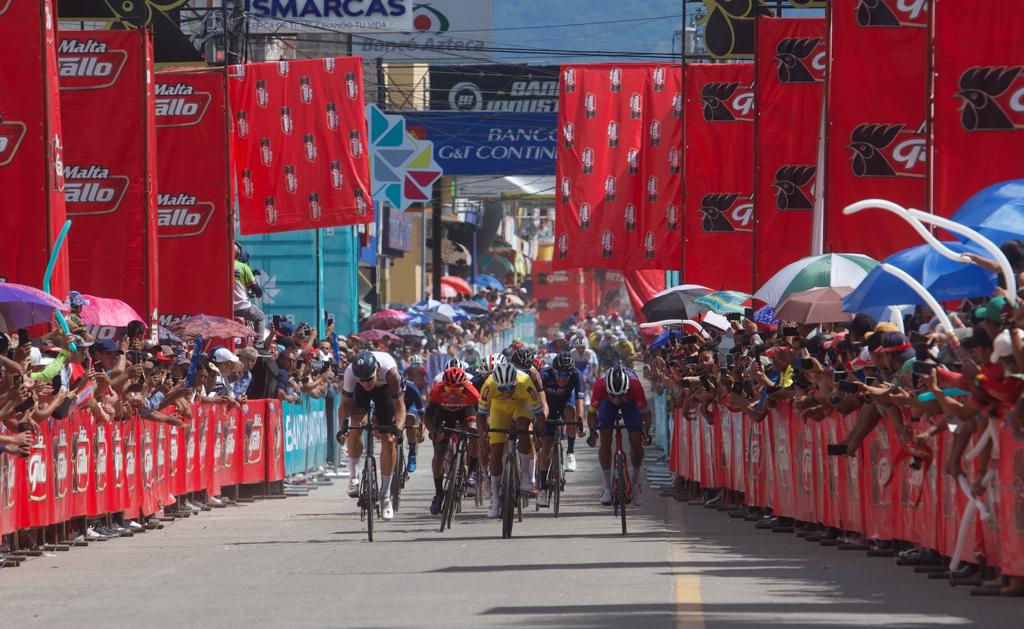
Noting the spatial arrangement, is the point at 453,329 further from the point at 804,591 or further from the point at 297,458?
the point at 804,591

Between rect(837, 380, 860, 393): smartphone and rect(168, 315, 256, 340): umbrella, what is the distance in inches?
472

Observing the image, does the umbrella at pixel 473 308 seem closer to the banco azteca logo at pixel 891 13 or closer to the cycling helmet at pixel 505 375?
the banco azteca logo at pixel 891 13

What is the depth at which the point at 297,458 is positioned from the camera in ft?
93.1

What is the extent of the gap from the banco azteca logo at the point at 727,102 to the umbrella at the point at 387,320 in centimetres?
1777

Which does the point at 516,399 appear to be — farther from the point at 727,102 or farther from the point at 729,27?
the point at 729,27

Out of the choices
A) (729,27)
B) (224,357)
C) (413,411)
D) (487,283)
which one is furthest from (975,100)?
(487,283)

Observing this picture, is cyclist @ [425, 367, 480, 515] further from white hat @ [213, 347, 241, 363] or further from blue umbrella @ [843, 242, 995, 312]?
blue umbrella @ [843, 242, 995, 312]

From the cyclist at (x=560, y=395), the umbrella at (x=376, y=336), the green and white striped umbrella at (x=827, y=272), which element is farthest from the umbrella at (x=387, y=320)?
the green and white striped umbrella at (x=827, y=272)

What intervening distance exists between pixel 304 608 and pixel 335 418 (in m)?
21.1

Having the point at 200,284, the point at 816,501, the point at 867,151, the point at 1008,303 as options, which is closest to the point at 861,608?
the point at 1008,303

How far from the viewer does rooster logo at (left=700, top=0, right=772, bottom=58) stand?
33.8m

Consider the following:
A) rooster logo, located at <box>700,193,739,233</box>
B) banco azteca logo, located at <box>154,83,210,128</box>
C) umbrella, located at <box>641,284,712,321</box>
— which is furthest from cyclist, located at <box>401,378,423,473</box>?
rooster logo, located at <box>700,193,739,233</box>

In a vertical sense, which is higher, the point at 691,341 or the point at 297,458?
the point at 691,341

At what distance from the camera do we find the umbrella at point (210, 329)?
25.0 meters
